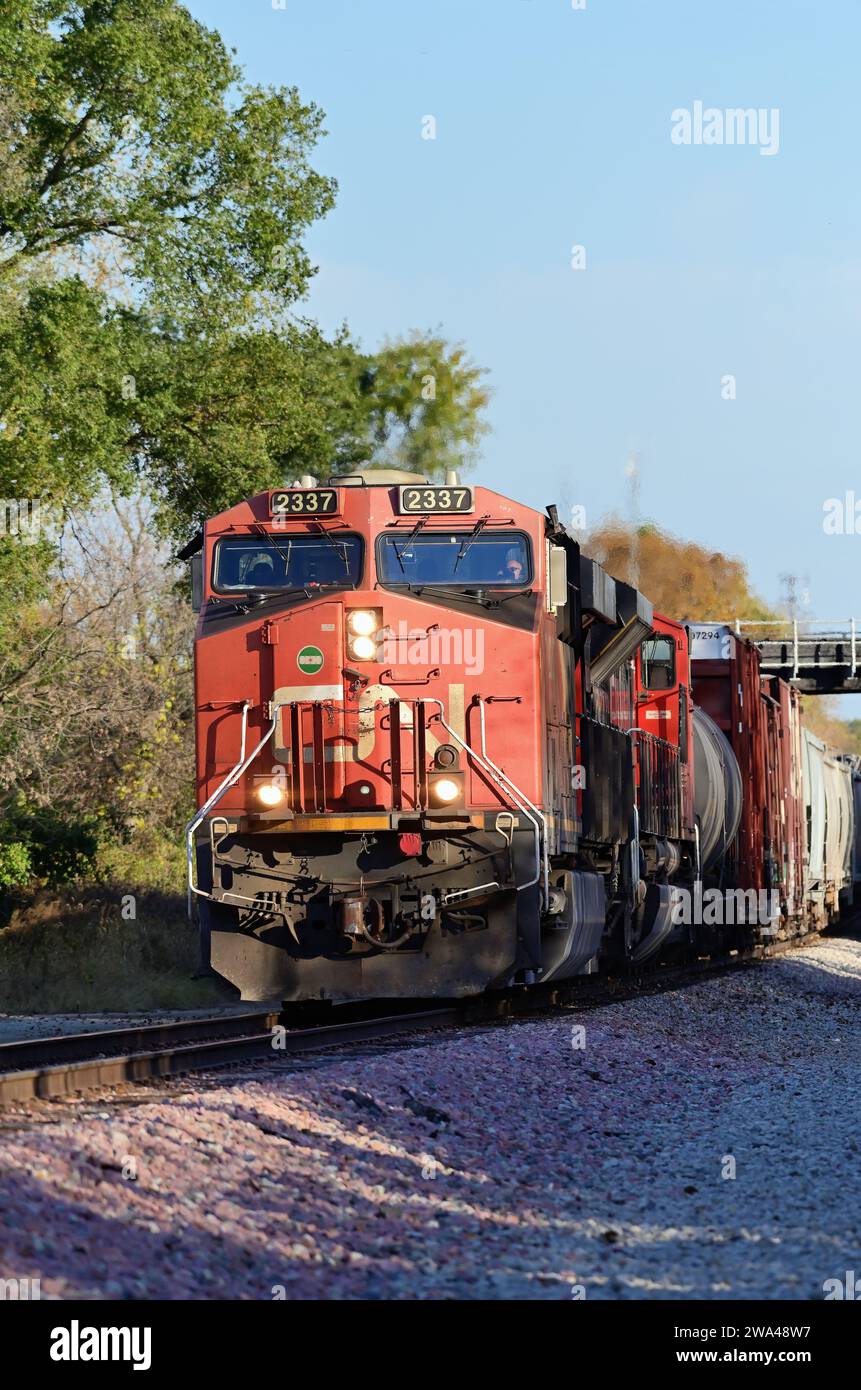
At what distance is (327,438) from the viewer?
2919 centimetres

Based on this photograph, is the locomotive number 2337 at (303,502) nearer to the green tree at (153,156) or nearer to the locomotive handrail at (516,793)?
the locomotive handrail at (516,793)

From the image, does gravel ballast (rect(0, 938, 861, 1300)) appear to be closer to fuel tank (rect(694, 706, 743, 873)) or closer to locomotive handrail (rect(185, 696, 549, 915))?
locomotive handrail (rect(185, 696, 549, 915))

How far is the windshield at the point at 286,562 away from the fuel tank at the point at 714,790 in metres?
9.99

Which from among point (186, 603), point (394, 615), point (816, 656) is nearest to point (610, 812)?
point (394, 615)

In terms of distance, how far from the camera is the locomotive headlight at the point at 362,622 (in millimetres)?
14062

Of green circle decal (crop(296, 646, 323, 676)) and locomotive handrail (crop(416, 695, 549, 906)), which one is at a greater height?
green circle decal (crop(296, 646, 323, 676))

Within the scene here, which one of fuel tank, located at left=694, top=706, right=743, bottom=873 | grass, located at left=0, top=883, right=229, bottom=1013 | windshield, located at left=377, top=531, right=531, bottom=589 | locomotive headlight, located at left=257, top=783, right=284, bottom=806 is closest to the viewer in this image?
locomotive headlight, located at left=257, top=783, right=284, bottom=806

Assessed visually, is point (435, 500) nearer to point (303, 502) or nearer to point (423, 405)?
point (303, 502)

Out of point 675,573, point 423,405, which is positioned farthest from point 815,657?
point 423,405

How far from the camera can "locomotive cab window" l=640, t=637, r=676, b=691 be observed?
21547mm

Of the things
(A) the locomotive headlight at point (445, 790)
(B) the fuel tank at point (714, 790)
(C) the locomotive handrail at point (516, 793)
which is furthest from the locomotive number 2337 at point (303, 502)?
(B) the fuel tank at point (714, 790)

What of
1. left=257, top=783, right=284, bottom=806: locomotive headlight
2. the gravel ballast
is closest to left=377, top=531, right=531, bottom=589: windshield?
left=257, top=783, right=284, bottom=806: locomotive headlight

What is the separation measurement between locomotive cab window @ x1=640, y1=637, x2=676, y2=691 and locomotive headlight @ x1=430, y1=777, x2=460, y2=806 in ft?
26.6

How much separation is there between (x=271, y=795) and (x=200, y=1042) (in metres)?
2.19
